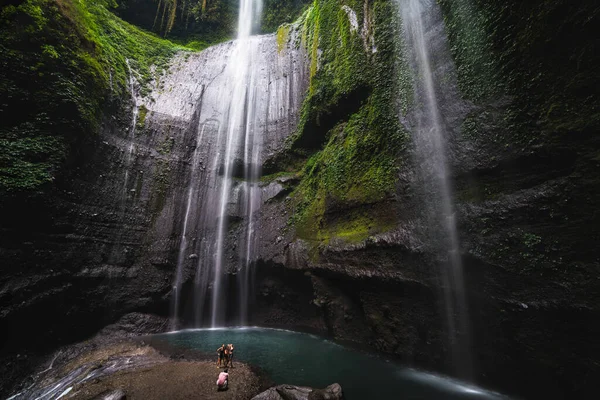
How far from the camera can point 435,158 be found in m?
6.78

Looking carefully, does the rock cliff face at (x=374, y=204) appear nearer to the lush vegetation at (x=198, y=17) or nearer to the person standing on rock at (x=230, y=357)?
the person standing on rock at (x=230, y=357)

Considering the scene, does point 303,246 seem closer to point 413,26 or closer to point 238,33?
point 413,26

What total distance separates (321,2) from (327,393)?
52.8 feet

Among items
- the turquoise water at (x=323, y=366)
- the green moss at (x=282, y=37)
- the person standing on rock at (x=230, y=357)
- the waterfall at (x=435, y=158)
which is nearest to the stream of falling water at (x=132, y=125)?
the turquoise water at (x=323, y=366)

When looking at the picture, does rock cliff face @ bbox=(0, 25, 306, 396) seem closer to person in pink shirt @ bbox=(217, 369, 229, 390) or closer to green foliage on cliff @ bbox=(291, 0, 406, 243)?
green foliage on cliff @ bbox=(291, 0, 406, 243)

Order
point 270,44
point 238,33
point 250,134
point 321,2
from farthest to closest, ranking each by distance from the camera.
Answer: point 238,33 → point 270,44 → point 250,134 → point 321,2

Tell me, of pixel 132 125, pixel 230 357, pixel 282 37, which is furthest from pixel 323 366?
pixel 282 37

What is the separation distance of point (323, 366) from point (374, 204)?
4.83 metres

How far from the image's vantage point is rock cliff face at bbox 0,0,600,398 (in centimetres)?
461

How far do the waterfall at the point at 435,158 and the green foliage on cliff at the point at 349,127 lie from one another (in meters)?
0.65

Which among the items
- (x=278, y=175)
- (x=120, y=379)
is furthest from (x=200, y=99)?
(x=120, y=379)

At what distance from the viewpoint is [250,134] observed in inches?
579

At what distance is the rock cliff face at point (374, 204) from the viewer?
4613 millimetres

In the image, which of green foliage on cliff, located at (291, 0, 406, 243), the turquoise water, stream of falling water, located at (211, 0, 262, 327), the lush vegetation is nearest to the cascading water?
stream of falling water, located at (211, 0, 262, 327)
